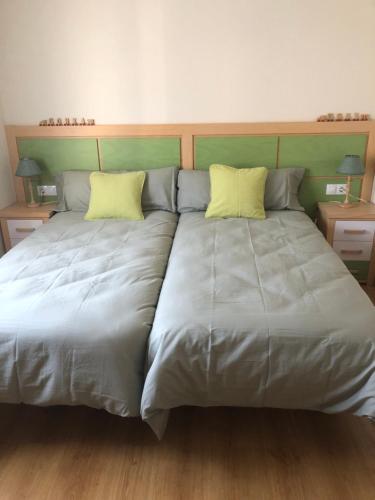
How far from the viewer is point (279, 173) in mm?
2846

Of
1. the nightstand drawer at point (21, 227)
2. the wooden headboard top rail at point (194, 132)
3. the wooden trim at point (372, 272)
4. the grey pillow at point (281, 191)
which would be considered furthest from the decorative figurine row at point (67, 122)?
the wooden trim at point (372, 272)

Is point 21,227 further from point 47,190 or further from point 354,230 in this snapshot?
point 354,230

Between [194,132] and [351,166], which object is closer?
[351,166]

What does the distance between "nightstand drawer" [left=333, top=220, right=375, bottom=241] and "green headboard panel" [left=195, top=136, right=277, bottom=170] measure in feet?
2.18

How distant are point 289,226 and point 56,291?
1.46m

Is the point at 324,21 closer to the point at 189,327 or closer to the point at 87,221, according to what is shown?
the point at 87,221

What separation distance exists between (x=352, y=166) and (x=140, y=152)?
1.51 m

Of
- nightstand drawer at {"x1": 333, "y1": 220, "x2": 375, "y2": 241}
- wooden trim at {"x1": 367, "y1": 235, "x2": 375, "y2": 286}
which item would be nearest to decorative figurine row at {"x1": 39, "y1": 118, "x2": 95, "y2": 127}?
nightstand drawer at {"x1": 333, "y1": 220, "x2": 375, "y2": 241}

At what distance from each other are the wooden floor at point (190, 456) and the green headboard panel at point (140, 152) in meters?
1.84

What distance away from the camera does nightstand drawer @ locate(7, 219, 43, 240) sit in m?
2.94

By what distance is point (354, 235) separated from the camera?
2764 mm

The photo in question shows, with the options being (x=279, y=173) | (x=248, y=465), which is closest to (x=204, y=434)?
(x=248, y=465)

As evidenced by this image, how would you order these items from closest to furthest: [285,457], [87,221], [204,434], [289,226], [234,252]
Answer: [285,457] < [204,434] < [234,252] < [289,226] < [87,221]

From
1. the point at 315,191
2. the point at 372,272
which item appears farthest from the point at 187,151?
the point at 372,272
